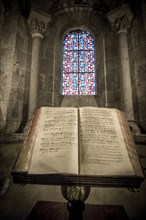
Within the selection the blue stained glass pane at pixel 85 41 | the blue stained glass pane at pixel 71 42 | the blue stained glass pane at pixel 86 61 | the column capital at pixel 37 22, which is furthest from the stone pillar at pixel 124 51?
the column capital at pixel 37 22

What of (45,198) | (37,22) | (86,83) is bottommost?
(45,198)

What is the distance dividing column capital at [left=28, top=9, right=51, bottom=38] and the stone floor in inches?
164

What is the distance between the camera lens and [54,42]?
17.2 feet

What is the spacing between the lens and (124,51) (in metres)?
4.39

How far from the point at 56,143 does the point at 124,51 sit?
416cm

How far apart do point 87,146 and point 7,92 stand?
11.9ft

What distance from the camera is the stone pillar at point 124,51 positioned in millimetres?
4008

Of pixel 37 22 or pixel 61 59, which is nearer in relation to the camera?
pixel 37 22

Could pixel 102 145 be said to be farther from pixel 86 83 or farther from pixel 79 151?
pixel 86 83

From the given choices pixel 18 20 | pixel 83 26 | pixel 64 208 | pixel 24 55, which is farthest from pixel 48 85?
pixel 64 208

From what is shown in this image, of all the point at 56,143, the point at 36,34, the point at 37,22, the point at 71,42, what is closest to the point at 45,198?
the point at 56,143

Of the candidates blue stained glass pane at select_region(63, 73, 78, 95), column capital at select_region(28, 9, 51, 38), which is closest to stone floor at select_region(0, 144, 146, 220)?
blue stained glass pane at select_region(63, 73, 78, 95)

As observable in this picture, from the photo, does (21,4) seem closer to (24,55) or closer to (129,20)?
(24,55)

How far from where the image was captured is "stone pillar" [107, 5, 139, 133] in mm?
4008
